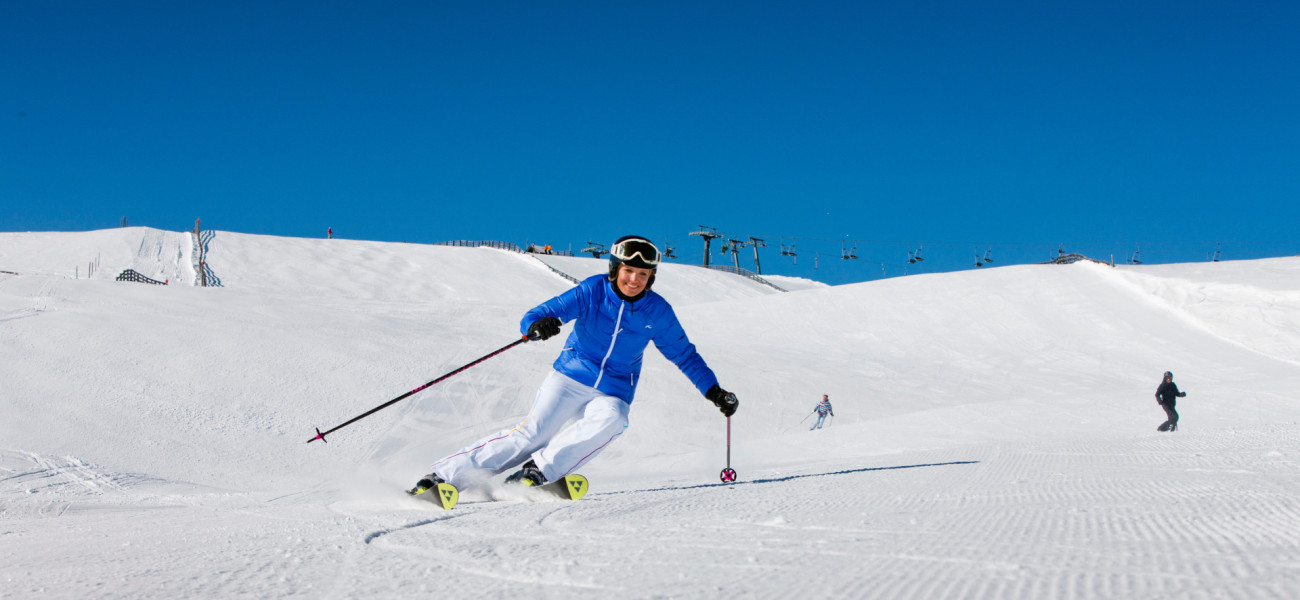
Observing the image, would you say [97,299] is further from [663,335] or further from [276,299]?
[663,335]

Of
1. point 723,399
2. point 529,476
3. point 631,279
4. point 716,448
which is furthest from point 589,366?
point 716,448

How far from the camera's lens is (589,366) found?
4.94 metres

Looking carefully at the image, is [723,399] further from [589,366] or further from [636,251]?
[636,251]

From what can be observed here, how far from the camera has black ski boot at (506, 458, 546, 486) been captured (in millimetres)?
4562

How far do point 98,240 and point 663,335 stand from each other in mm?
44497

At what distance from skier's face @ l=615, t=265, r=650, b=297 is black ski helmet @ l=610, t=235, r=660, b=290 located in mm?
26

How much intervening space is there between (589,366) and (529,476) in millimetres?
779

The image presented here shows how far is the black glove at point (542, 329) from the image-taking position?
4.68 meters

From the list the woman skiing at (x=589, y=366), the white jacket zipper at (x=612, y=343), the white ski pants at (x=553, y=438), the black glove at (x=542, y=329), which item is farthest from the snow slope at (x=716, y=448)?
the black glove at (x=542, y=329)

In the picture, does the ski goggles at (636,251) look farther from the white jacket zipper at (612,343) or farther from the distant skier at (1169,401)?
the distant skier at (1169,401)

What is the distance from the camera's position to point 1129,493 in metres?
3.49

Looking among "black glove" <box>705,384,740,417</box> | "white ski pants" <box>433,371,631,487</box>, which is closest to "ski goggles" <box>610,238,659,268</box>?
"white ski pants" <box>433,371,631,487</box>

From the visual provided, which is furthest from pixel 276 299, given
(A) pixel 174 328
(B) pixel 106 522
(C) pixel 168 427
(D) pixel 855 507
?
(D) pixel 855 507

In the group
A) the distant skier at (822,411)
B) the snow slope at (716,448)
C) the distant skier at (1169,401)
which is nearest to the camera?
the snow slope at (716,448)
